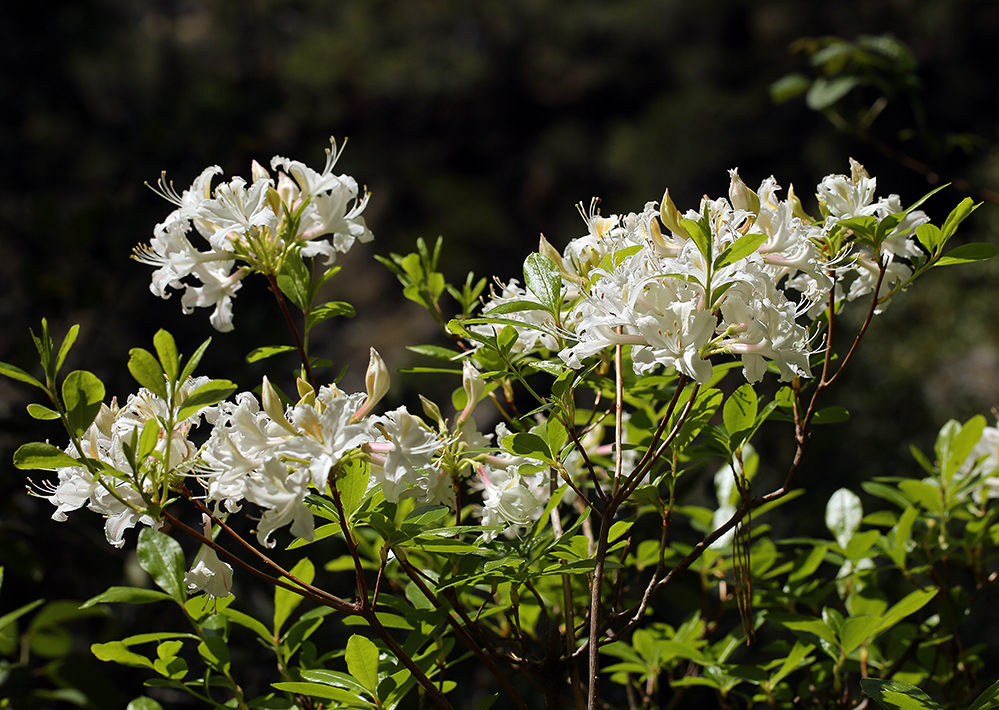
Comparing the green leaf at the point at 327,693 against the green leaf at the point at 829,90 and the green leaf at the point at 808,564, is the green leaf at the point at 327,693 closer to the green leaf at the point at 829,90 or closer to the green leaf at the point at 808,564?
the green leaf at the point at 808,564

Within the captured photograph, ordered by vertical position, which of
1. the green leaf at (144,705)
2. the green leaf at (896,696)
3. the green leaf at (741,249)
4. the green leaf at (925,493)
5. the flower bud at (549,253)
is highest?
the flower bud at (549,253)

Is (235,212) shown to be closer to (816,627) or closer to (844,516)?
(816,627)

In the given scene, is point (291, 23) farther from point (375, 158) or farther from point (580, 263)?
point (580, 263)

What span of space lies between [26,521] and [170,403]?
0.94 meters

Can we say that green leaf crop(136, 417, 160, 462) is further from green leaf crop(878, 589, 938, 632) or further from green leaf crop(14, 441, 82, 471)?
green leaf crop(878, 589, 938, 632)

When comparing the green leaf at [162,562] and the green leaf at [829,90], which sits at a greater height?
the green leaf at [829,90]

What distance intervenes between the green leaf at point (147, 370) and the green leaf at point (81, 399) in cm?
2

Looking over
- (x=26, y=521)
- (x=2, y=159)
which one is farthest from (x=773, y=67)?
(x=26, y=521)

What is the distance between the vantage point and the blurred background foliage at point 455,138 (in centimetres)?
153

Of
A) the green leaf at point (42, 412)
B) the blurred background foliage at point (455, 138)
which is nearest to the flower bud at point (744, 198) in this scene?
the green leaf at point (42, 412)

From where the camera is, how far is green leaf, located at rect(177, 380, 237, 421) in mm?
435

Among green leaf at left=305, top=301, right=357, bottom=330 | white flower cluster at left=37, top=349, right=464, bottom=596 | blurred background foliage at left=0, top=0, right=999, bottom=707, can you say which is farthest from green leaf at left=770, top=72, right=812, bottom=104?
white flower cluster at left=37, top=349, right=464, bottom=596

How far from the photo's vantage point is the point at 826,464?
82.7 inches

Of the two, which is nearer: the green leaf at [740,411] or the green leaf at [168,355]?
the green leaf at [168,355]
